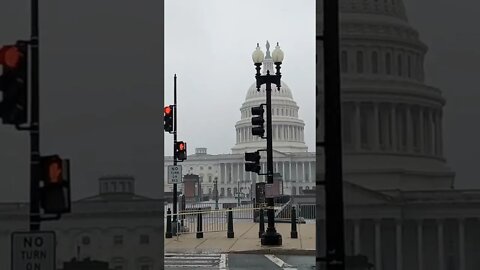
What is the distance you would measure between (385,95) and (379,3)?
67 cm

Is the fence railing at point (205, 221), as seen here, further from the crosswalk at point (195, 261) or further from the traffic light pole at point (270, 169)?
Result: the crosswalk at point (195, 261)

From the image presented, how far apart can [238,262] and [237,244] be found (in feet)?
11.7

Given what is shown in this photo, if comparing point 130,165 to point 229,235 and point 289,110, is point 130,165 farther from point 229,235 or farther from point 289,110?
point 289,110

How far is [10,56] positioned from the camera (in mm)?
4527

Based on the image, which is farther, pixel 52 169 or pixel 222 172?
pixel 222 172

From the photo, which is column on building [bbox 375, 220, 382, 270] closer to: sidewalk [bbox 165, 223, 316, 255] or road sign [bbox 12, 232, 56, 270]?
road sign [bbox 12, 232, 56, 270]

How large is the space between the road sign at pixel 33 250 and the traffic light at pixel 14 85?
2.80 feet

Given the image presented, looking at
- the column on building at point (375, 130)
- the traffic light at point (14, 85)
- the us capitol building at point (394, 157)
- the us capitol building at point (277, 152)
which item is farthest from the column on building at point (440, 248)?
the us capitol building at point (277, 152)

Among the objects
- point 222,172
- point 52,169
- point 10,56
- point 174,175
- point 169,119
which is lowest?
point 222,172

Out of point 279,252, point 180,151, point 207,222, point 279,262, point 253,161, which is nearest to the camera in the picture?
point 279,262

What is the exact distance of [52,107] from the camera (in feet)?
15.0

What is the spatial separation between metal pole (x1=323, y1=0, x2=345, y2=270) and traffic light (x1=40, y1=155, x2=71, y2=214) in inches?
76.1

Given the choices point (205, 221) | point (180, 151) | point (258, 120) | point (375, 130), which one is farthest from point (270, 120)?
point (375, 130)

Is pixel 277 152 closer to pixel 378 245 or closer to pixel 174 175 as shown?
pixel 174 175
